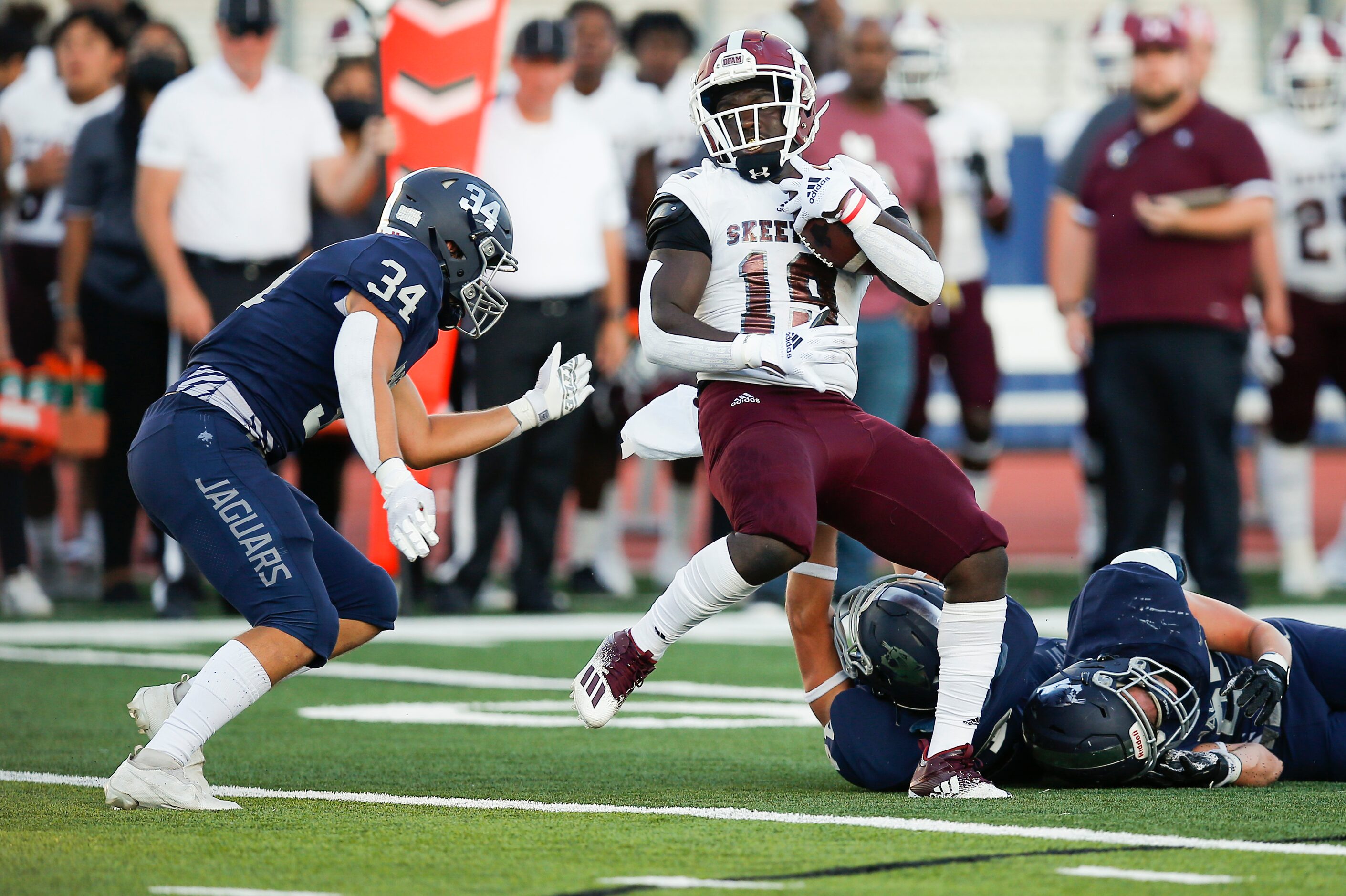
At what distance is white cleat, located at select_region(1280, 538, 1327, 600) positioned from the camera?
9.66 m

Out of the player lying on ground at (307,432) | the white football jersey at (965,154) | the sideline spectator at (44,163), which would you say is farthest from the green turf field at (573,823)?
the white football jersey at (965,154)

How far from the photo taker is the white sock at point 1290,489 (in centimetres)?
977

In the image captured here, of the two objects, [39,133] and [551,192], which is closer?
[551,192]

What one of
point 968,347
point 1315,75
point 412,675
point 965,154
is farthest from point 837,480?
point 1315,75

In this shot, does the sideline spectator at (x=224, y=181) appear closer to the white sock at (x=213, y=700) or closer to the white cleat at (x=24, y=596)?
the white cleat at (x=24, y=596)

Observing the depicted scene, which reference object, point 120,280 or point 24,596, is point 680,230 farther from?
point 24,596

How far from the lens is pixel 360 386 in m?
4.24

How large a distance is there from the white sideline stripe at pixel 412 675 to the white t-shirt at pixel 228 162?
77.7 inches

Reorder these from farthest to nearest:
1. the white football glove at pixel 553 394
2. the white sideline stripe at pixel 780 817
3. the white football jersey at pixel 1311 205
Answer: the white football jersey at pixel 1311 205
the white football glove at pixel 553 394
the white sideline stripe at pixel 780 817

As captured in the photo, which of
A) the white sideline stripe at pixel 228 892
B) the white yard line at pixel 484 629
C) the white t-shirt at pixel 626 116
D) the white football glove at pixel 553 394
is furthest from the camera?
the white t-shirt at pixel 626 116

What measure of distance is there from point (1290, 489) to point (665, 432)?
5917 mm

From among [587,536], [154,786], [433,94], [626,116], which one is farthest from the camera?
[626,116]

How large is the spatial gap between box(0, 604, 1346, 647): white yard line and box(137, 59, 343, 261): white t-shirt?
163 cm

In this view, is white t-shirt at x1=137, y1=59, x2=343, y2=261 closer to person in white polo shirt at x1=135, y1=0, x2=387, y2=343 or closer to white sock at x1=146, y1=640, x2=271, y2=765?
person in white polo shirt at x1=135, y1=0, x2=387, y2=343
